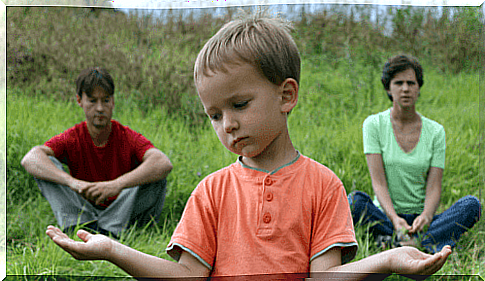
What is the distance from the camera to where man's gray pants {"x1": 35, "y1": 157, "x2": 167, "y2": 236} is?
201cm

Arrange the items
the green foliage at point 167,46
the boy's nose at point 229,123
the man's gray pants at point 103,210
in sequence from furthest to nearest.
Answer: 1. the man's gray pants at point 103,210
2. the green foliage at point 167,46
3. the boy's nose at point 229,123

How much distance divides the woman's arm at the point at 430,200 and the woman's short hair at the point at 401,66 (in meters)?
0.37

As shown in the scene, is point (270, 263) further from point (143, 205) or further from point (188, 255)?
point (143, 205)

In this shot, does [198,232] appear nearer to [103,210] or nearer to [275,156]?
[275,156]

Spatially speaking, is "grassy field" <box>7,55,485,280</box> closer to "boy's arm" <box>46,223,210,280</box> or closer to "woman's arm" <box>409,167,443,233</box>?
"woman's arm" <box>409,167,443,233</box>

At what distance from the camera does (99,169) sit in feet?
6.70

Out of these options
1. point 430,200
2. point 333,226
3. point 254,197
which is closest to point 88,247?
point 254,197

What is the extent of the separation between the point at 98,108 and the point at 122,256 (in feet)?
3.78

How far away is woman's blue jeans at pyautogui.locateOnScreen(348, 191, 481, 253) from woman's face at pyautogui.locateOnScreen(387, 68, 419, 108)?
1.38 feet

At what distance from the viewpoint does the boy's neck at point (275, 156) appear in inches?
45.0

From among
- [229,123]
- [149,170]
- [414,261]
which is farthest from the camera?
[149,170]

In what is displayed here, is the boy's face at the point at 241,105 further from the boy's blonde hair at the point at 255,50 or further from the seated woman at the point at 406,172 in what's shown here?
the seated woman at the point at 406,172

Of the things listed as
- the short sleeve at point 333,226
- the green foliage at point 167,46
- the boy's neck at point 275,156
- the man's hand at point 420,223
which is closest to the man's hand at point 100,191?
the green foliage at point 167,46

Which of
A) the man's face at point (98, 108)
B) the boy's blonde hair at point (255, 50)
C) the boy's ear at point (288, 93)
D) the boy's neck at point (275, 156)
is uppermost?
the boy's blonde hair at point (255, 50)
